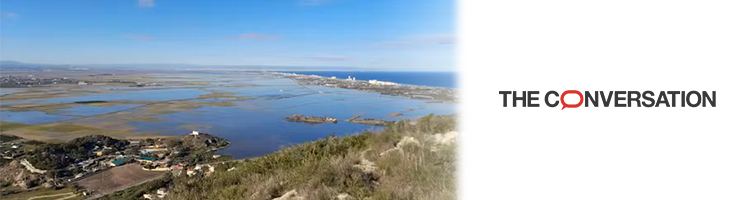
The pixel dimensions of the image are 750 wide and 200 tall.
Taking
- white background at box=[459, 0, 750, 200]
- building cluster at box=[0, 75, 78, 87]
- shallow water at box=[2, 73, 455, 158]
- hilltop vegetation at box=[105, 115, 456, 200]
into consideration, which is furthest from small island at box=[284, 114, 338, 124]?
building cluster at box=[0, 75, 78, 87]

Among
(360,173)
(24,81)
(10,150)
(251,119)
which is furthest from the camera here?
(24,81)

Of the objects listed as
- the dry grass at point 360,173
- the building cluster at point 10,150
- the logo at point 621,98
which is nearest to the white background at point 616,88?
the logo at point 621,98

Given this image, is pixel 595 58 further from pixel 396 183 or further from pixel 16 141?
pixel 16 141

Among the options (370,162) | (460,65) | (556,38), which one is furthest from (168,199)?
(556,38)

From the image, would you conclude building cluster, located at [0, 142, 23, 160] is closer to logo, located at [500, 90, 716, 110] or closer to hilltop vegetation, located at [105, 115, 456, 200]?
hilltop vegetation, located at [105, 115, 456, 200]

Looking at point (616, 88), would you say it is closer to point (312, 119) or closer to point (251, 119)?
point (312, 119)

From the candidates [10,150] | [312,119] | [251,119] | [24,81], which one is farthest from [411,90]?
[24,81]
